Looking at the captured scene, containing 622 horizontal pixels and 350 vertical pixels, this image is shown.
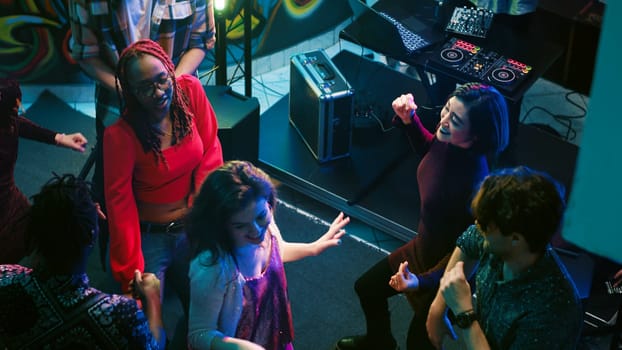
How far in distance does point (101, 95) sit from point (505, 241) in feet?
7.30

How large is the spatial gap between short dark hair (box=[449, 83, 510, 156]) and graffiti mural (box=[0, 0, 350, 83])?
2195 mm

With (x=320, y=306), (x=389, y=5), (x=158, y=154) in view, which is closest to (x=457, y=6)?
(x=389, y=5)

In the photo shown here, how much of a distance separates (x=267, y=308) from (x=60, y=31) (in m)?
3.24

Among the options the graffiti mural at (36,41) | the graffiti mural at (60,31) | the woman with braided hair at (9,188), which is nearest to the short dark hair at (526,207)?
the woman with braided hair at (9,188)

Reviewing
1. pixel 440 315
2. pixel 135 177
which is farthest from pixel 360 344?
pixel 135 177

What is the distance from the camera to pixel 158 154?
8.91 ft

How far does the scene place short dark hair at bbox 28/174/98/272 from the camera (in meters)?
1.77

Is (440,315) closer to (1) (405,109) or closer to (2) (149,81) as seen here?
(1) (405,109)

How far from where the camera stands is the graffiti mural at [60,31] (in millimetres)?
4648

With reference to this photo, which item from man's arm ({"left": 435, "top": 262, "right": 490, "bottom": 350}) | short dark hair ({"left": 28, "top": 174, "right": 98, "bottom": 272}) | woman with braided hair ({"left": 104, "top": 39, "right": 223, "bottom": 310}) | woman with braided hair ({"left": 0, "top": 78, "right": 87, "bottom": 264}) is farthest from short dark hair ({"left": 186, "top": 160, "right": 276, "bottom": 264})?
woman with braided hair ({"left": 0, "top": 78, "right": 87, "bottom": 264})

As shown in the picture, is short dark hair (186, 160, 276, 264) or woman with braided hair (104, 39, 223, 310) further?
woman with braided hair (104, 39, 223, 310)

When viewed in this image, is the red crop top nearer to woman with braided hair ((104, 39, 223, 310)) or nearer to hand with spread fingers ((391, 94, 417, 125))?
woman with braided hair ((104, 39, 223, 310))

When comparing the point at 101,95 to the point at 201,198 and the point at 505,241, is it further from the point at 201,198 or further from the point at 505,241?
the point at 505,241

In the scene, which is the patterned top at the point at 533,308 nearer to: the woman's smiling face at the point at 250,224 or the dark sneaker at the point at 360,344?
the woman's smiling face at the point at 250,224
